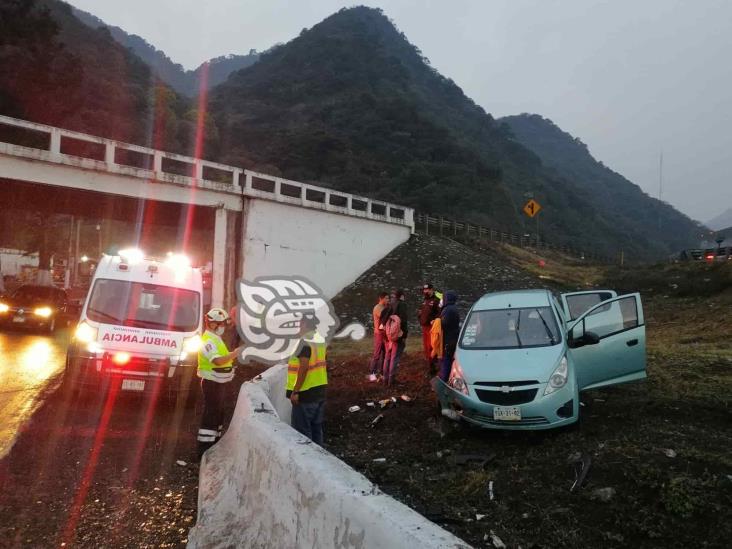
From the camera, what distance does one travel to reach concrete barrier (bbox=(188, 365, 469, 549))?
2400 millimetres

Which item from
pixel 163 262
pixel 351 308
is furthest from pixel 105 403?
pixel 351 308

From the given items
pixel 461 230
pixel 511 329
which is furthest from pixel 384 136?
pixel 511 329

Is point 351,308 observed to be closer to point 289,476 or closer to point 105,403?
point 105,403

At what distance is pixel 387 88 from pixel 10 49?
2803 inches

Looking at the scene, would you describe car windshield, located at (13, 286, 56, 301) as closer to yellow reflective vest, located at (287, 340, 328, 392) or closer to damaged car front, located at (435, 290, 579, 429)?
yellow reflective vest, located at (287, 340, 328, 392)

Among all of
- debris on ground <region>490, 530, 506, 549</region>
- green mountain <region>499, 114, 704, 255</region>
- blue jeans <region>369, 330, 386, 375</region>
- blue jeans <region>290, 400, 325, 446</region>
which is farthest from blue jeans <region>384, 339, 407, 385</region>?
green mountain <region>499, 114, 704, 255</region>

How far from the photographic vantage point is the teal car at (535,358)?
20.4ft

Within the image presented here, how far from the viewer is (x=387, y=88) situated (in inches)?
3780

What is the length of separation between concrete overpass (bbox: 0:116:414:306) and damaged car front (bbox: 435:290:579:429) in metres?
13.1

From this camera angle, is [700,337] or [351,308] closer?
[700,337]

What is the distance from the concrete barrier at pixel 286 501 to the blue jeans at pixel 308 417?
759 millimetres

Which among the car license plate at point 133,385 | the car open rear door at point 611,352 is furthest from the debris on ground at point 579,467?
the car license plate at point 133,385
